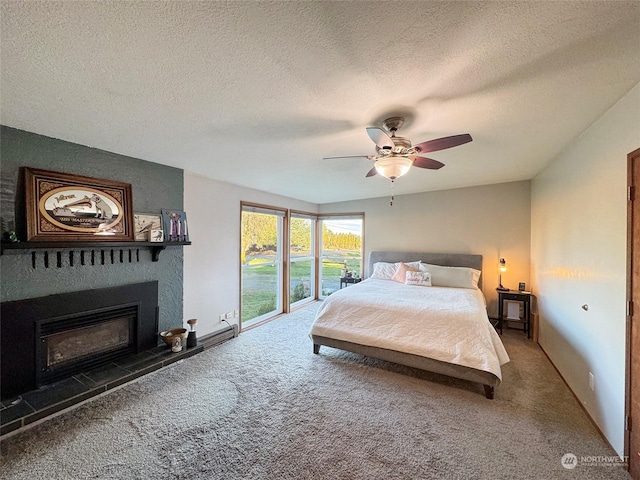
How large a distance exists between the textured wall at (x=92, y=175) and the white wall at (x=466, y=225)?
145 inches

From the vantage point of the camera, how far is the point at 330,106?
176cm

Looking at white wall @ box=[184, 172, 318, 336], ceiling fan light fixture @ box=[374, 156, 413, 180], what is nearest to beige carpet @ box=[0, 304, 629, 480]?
white wall @ box=[184, 172, 318, 336]

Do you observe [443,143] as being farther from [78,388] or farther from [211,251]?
[78,388]

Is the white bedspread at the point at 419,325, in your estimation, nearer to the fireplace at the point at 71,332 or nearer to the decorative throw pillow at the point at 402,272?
the decorative throw pillow at the point at 402,272

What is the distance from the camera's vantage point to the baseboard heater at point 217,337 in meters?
3.29

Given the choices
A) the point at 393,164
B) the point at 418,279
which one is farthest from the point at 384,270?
the point at 393,164

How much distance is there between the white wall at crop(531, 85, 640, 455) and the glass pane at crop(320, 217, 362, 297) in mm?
Answer: 3279

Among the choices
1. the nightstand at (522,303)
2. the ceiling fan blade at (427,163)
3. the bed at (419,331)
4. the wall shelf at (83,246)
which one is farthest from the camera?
the nightstand at (522,303)

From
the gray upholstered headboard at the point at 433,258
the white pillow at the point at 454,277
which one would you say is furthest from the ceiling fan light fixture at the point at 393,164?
the gray upholstered headboard at the point at 433,258

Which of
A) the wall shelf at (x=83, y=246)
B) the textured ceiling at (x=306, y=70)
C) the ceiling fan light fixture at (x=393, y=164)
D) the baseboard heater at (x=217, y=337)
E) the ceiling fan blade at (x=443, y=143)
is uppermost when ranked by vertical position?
the textured ceiling at (x=306, y=70)

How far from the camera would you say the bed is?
94.2 inches

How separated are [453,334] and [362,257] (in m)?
3.12

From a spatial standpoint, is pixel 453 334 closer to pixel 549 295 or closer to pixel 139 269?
pixel 549 295

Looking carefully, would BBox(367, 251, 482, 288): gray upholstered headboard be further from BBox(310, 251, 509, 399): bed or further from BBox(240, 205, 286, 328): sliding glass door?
BBox(240, 205, 286, 328): sliding glass door
